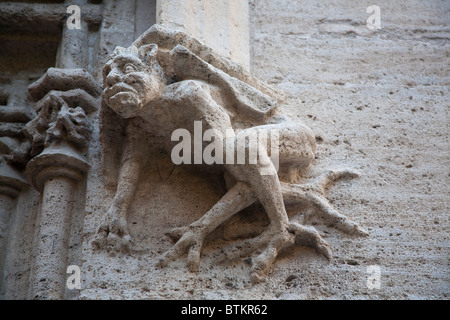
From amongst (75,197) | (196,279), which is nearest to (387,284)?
(196,279)

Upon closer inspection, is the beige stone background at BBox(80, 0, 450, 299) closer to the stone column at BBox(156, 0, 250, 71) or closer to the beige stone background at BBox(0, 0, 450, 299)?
the beige stone background at BBox(0, 0, 450, 299)

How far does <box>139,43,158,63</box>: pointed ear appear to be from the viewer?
2.98 m

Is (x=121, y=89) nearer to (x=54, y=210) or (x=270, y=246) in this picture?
(x=54, y=210)

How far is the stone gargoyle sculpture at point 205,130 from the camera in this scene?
2822mm

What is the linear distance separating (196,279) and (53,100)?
111cm

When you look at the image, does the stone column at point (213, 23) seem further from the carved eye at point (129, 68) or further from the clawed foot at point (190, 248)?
the clawed foot at point (190, 248)

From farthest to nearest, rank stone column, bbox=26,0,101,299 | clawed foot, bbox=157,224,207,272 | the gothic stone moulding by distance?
1. the gothic stone moulding
2. stone column, bbox=26,0,101,299
3. clawed foot, bbox=157,224,207,272

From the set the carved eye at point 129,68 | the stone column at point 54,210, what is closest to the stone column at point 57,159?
Result: the stone column at point 54,210

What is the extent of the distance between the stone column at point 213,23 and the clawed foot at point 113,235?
3.18ft

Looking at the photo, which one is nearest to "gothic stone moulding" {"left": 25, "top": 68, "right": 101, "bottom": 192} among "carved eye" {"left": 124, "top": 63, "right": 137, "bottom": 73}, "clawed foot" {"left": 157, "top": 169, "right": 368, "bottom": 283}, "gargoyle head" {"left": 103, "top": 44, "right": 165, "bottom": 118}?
"gargoyle head" {"left": 103, "top": 44, "right": 165, "bottom": 118}

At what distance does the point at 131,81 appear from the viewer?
286 centimetres

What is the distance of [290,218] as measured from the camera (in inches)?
117
